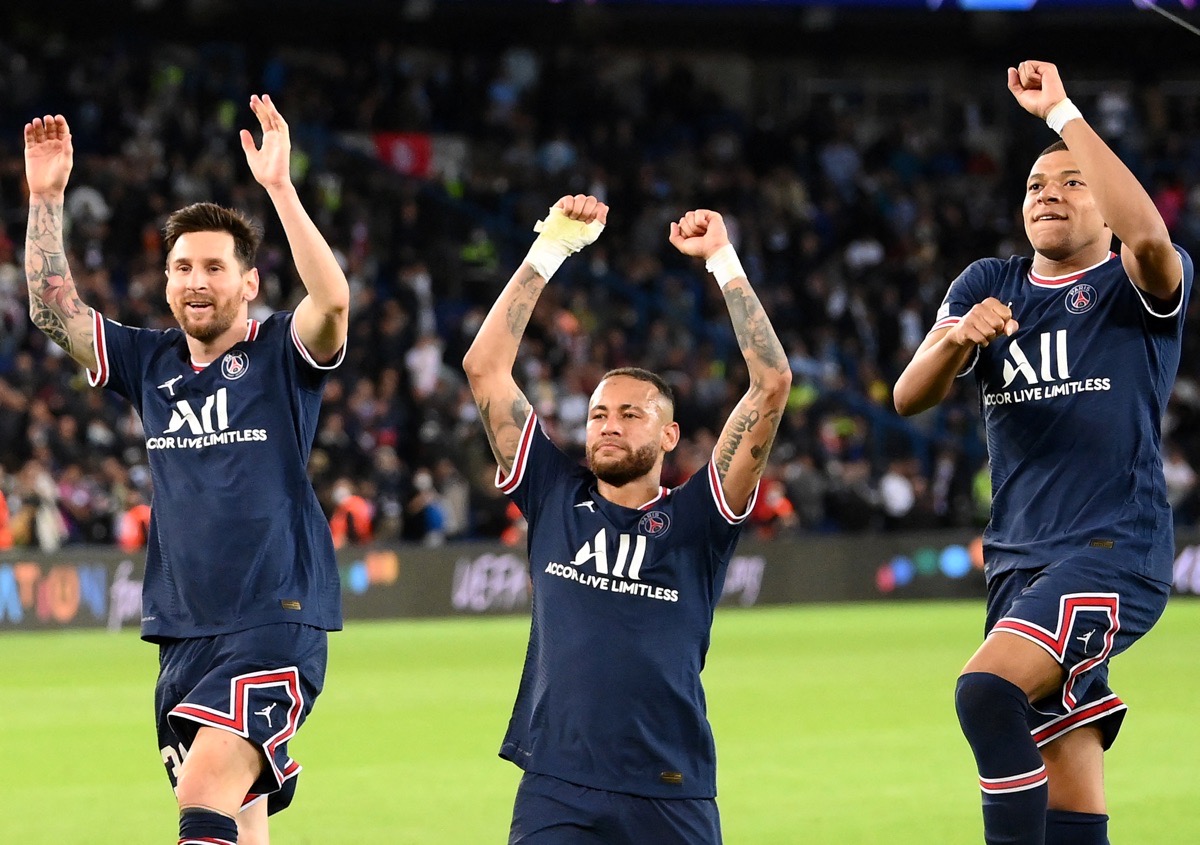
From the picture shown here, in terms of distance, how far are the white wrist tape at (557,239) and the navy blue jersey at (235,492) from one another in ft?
2.48

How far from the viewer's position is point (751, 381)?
17.7ft

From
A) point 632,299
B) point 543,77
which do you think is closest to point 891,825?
point 632,299

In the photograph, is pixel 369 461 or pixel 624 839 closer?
pixel 624 839

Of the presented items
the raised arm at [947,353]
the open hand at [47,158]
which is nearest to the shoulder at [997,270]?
the raised arm at [947,353]

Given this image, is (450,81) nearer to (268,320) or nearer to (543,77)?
(543,77)

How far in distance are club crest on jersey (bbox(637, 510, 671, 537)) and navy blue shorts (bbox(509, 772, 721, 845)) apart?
727mm

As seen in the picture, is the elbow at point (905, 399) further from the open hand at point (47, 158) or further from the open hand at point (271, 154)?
the open hand at point (47, 158)

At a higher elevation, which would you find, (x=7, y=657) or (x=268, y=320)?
(x=268, y=320)

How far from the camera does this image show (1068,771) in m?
5.86

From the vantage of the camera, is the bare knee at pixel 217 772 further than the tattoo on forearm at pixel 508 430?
No

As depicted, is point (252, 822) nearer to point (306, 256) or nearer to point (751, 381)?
point (306, 256)

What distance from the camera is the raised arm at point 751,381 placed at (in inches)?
211

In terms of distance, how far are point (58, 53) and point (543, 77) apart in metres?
7.85

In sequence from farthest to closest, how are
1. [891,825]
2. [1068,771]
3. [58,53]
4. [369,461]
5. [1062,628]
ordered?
[58,53] → [369,461] → [891,825] → [1068,771] → [1062,628]
